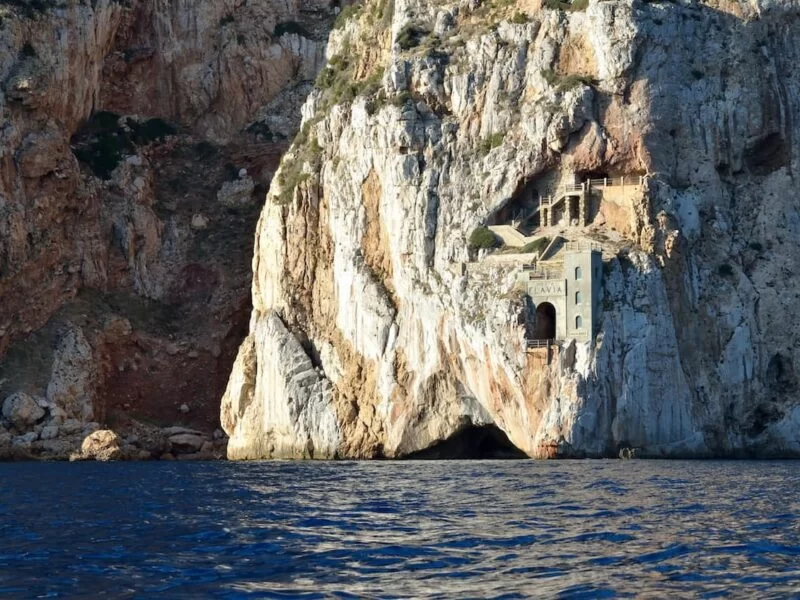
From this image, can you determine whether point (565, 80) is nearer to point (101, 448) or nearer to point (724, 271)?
point (724, 271)

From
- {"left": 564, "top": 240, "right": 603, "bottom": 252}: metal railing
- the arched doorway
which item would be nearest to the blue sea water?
the arched doorway

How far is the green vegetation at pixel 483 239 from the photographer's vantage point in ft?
254

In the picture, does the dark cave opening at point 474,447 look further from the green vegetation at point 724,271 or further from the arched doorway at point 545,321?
the green vegetation at point 724,271

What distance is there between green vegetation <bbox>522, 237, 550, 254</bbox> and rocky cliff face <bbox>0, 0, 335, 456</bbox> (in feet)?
93.3

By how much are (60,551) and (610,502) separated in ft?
55.8

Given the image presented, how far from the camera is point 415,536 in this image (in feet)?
123

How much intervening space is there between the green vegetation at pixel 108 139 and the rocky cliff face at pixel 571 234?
21.4m

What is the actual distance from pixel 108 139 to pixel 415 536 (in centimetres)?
7118

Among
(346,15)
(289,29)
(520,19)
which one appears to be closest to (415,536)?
(520,19)

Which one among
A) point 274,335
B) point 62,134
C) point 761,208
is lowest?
point 274,335

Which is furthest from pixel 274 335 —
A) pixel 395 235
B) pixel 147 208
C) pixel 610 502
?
pixel 610 502

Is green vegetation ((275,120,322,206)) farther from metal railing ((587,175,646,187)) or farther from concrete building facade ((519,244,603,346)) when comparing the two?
concrete building facade ((519,244,603,346))

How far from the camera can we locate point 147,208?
4038 inches

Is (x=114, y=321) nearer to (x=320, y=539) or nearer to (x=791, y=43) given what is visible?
(x=791, y=43)
